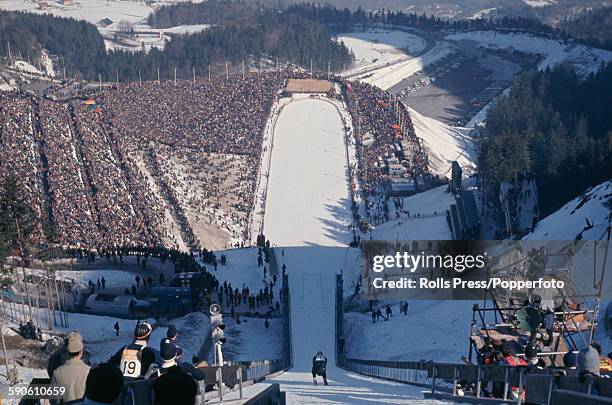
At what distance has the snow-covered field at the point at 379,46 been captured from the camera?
342ft

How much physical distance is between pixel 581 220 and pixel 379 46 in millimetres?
87808

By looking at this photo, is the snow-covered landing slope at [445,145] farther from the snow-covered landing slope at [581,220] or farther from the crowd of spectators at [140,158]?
the snow-covered landing slope at [581,220]

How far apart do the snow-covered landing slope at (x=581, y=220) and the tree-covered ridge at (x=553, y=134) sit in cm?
673

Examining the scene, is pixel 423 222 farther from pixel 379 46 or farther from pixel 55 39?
pixel 379 46

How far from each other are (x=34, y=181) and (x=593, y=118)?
4054cm

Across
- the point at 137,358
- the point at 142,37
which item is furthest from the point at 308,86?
the point at 137,358

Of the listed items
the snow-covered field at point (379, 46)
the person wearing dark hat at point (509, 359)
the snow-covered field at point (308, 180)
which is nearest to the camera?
the person wearing dark hat at point (509, 359)

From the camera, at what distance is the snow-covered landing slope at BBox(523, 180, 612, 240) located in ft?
95.9

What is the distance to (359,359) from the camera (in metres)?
26.0

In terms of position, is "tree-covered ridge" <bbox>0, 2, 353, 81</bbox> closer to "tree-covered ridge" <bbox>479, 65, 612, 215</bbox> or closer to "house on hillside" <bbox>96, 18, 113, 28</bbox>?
"house on hillside" <bbox>96, 18, 113, 28</bbox>

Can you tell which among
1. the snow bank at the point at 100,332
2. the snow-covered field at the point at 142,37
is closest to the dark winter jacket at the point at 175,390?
the snow bank at the point at 100,332

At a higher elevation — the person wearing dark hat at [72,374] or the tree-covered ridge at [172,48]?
the tree-covered ridge at [172,48]

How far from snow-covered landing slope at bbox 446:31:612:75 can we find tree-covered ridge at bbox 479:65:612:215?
186 inches

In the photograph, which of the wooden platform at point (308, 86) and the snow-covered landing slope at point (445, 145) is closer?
the snow-covered landing slope at point (445, 145)
